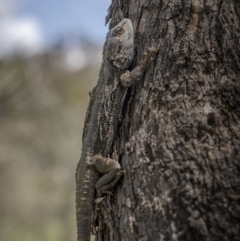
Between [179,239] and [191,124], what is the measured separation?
0.66 metres

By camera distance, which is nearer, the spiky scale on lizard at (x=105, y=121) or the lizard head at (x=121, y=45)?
the spiky scale on lizard at (x=105, y=121)

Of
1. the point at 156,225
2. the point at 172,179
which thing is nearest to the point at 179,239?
the point at 156,225

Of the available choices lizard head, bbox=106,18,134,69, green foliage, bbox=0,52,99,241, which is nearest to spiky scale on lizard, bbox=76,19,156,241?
lizard head, bbox=106,18,134,69

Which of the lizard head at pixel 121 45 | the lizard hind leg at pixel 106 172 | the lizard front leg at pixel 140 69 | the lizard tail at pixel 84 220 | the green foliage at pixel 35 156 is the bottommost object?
the lizard tail at pixel 84 220

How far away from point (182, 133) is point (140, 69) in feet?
2.38

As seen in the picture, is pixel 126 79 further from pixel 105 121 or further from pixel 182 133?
pixel 182 133

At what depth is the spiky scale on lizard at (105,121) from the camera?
123 inches

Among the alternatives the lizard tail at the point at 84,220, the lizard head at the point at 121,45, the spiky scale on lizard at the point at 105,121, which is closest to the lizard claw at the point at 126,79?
the spiky scale on lizard at the point at 105,121

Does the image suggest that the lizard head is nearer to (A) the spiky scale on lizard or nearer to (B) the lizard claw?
(A) the spiky scale on lizard

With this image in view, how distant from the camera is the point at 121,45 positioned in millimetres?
3746

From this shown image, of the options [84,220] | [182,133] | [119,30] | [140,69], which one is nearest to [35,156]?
[119,30]

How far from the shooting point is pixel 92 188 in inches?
127

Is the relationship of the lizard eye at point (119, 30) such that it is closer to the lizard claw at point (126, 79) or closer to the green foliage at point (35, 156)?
the lizard claw at point (126, 79)

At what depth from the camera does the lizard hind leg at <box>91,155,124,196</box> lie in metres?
2.84
